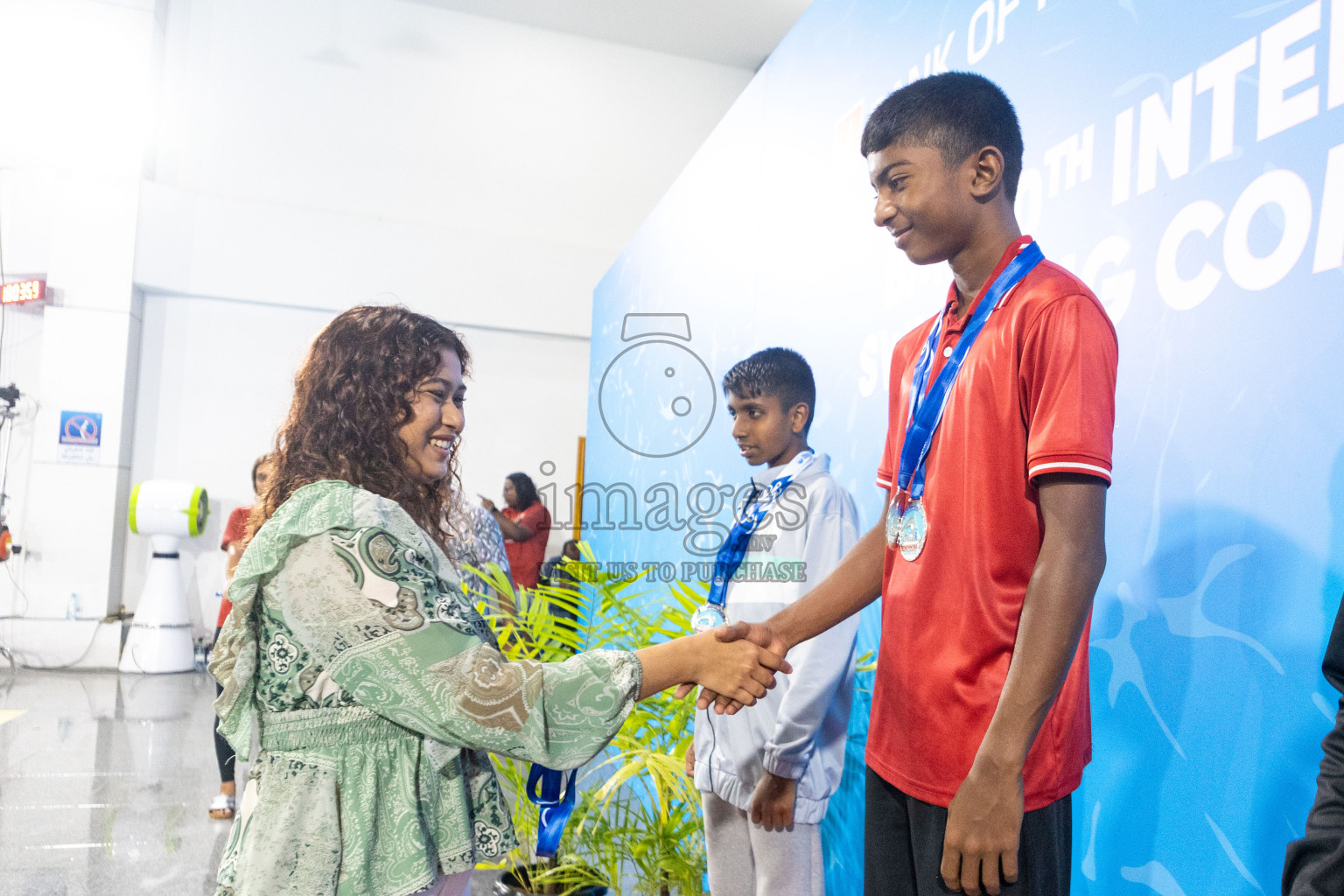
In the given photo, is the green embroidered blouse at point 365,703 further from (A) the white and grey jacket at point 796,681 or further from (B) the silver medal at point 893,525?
(A) the white and grey jacket at point 796,681

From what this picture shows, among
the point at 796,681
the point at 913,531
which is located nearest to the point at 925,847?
the point at 913,531

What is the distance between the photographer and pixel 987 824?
34.4 inches

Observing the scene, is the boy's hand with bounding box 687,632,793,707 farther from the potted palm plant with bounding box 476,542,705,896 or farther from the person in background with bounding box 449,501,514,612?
the person in background with bounding box 449,501,514,612

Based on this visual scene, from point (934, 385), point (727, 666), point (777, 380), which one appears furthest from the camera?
point (777, 380)

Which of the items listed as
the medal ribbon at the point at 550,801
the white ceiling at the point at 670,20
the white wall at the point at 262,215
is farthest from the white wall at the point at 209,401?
the medal ribbon at the point at 550,801

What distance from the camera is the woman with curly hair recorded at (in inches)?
43.4

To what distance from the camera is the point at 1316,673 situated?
106 cm

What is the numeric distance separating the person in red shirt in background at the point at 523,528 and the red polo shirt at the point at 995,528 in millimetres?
5369

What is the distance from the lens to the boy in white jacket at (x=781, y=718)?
174cm

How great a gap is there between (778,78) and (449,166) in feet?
18.5

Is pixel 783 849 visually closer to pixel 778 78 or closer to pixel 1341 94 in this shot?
pixel 1341 94

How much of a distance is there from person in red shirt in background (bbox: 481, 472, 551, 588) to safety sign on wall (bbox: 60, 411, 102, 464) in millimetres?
3126

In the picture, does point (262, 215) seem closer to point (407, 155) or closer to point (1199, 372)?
point (407, 155)

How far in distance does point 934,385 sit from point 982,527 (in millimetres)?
206
